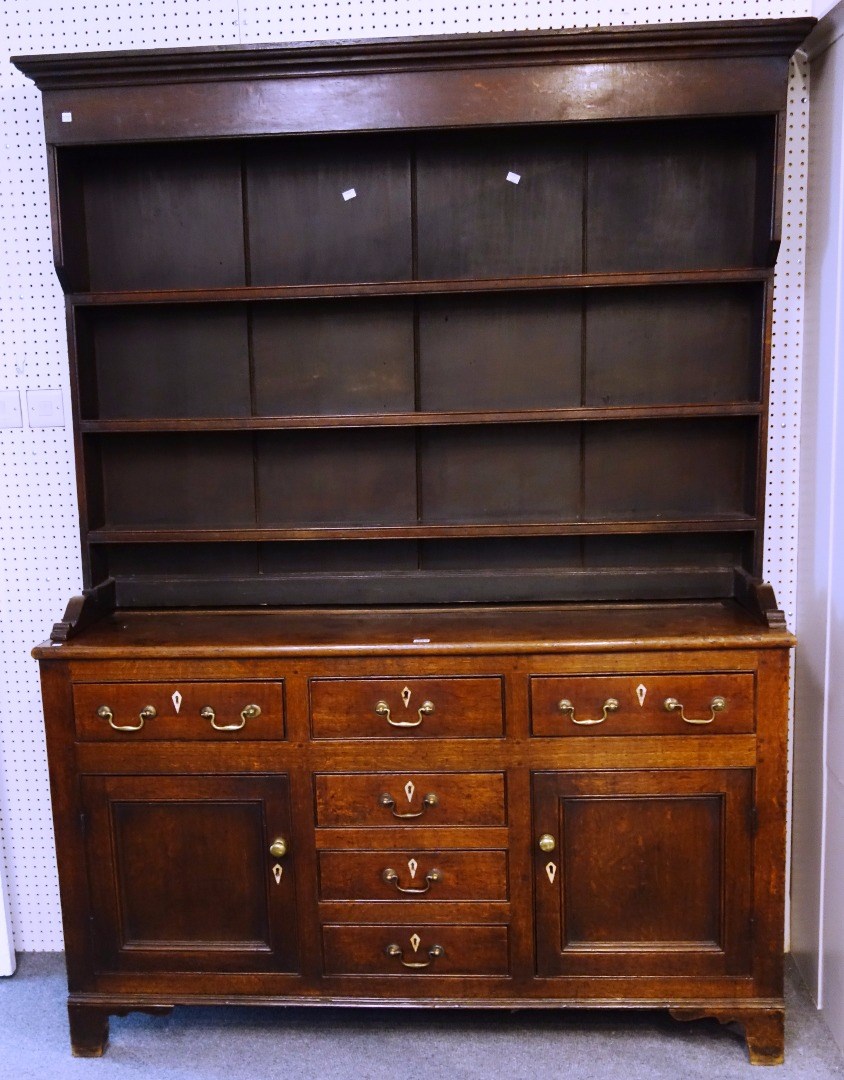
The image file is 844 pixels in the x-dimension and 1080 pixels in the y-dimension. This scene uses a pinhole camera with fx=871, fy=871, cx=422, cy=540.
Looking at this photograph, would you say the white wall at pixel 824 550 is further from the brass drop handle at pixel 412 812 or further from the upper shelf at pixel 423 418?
the brass drop handle at pixel 412 812

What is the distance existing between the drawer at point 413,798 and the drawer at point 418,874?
83 mm

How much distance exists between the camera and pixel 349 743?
209 centimetres

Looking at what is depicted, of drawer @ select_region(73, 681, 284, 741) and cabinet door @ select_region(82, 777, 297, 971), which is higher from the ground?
drawer @ select_region(73, 681, 284, 741)

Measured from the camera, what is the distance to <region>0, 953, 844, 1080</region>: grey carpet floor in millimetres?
2125

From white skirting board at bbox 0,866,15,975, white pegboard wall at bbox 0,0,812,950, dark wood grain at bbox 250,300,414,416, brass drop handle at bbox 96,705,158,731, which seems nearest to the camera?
brass drop handle at bbox 96,705,158,731

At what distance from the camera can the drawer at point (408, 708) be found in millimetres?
2062

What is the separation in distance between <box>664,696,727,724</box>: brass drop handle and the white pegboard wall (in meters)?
0.57

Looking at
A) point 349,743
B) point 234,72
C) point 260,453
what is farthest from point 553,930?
point 234,72

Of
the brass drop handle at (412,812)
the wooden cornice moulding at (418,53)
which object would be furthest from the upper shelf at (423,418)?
the brass drop handle at (412,812)

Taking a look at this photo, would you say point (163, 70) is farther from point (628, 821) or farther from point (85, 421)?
point (628, 821)

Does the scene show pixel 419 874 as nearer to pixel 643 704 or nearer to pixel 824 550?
pixel 643 704

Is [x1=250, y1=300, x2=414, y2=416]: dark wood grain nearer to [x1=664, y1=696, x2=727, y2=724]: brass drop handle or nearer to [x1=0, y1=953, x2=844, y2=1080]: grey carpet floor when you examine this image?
[x1=664, y1=696, x2=727, y2=724]: brass drop handle

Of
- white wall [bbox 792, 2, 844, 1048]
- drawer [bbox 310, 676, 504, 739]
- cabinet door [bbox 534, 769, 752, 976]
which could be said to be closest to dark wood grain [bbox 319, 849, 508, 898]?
cabinet door [bbox 534, 769, 752, 976]

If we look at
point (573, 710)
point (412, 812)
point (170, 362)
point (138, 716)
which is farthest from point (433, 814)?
point (170, 362)
